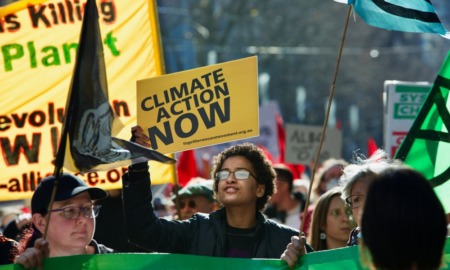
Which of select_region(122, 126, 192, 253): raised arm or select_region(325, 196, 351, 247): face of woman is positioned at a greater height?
select_region(122, 126, 192, 253): raised arm

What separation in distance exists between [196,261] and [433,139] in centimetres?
144

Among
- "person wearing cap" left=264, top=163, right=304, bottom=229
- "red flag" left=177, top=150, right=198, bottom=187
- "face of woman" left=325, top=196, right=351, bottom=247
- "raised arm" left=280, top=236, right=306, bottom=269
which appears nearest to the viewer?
"raised arm" left=280, top=236, right=306, bottom=269

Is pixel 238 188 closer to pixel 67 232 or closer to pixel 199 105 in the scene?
pixel 199 105

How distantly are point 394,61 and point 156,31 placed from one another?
1934 inches

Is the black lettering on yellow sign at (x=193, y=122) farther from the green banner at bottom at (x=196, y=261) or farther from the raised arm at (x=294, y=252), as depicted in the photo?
the raised arm at (x=294, y=252)

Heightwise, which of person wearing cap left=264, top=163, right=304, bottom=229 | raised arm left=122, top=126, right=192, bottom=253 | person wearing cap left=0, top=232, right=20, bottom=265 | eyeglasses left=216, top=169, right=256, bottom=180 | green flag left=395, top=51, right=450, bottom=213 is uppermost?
green flag left=395, top=51, right=450, bottom=213

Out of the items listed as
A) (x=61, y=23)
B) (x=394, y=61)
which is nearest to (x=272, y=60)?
(x=394, y=61)

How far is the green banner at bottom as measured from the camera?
5750 millimetres

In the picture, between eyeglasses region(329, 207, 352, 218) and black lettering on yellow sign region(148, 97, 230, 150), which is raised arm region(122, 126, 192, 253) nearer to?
black lettering on yellow sign region(148, 97, 230, 150)

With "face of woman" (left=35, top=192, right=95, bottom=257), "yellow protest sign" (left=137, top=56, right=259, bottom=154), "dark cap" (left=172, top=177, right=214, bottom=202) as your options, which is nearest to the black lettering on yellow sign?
"yellow protest sign" (left=137, top=56, right=259, bottom=154)

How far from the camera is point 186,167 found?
12523 mm

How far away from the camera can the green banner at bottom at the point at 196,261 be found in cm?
575

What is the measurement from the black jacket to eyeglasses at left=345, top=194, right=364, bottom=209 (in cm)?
32

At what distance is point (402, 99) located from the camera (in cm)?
1159
